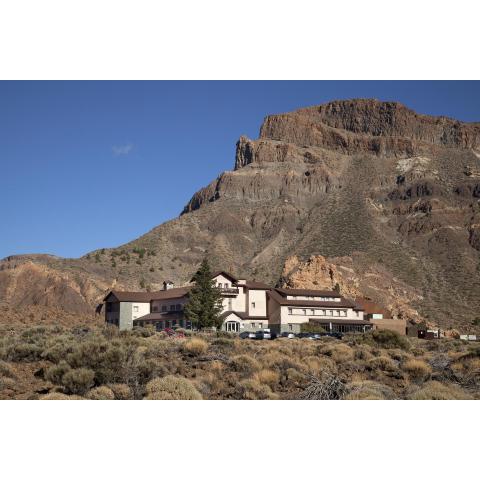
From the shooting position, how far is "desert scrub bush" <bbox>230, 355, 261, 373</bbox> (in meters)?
25.2

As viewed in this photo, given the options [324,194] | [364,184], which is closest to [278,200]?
[324,194]

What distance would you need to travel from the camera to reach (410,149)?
197750mm

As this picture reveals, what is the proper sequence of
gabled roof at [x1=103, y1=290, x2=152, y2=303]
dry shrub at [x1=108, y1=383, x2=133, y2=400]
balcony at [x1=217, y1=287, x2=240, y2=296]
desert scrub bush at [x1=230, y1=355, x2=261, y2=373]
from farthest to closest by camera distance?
gabled roof at [x1=103, y1=290, x2=152, y2=303]
balcony at [x1=217, y1=287, x2=240, y2=296]
desert scrub bush at [x1=230, y1=355, x2=261, y2=373]
dry shrub at [x1=108, y1=383, x2=133, y2=400]

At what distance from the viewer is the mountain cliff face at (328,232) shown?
11825cm

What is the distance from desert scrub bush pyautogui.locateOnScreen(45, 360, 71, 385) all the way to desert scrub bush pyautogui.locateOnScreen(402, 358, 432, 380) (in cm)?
1345

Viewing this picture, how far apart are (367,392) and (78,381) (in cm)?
865

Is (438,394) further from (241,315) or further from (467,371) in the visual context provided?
(241,315)

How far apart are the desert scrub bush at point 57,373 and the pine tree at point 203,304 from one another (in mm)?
43439

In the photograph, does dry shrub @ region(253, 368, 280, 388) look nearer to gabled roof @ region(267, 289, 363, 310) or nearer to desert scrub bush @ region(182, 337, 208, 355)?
desert scrub bush @ region(182, 337, 208, 355)

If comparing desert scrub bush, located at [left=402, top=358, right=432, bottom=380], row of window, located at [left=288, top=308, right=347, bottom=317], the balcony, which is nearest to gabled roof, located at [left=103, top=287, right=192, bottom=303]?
the balcony

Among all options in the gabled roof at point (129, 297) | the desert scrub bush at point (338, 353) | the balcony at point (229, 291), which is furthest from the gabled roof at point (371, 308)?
the desert scrub bush at point (338, 353)

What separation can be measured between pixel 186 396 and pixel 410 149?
18903 cm

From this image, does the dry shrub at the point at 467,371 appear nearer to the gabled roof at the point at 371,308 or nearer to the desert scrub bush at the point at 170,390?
the desert scrub bush at the point at 170,390
